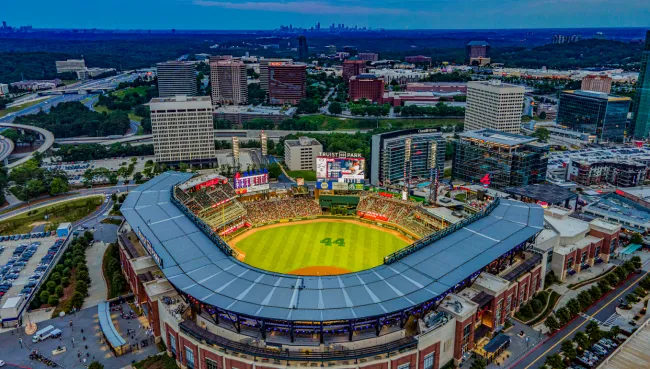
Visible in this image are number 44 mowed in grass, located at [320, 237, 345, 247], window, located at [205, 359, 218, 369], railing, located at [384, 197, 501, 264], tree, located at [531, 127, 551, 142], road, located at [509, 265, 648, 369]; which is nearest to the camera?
→ window, located at [205, 359, 218, 369]

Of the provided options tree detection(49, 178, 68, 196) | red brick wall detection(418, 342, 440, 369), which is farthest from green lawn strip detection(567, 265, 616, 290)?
tree detection(49, 178, 68, 196)

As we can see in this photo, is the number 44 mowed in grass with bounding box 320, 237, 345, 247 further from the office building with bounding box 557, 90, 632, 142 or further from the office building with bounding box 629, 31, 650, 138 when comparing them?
the office building with bounding box 629, 31, 650, 138

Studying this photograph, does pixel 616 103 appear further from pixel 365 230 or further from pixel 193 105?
pixel 193 105

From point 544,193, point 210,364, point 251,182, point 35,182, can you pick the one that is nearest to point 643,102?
point 544,193

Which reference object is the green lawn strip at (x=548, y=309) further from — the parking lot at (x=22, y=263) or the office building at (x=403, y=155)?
the parking lot at (x=22, y=263)

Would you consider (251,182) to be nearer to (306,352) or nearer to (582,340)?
(306,352)

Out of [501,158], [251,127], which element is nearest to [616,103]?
[501,158]

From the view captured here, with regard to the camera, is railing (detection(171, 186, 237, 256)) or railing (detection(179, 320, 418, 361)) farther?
railing (detection(171, 186, 237, 256))
